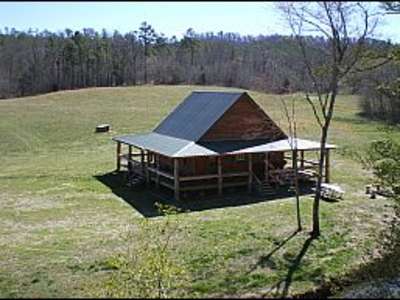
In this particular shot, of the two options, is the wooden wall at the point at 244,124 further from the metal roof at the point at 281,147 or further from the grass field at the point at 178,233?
the grass field at the point at 178,233

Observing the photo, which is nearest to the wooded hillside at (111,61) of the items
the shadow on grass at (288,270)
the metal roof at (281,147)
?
the metal roof at (281,147)

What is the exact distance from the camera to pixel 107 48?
9775 cm

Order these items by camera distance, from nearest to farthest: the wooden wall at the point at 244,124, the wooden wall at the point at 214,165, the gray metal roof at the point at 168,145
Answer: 1. the gray metal roof at the point at 168,145
2. the wooden wall at the point at 214,165
3. the wooden wall at the point at 244,124

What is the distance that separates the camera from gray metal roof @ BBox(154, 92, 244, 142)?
96.1 feet

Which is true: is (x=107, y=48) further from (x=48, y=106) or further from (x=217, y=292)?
(x=217, y=292)

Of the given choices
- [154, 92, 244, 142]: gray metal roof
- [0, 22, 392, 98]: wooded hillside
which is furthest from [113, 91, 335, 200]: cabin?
[0, 22, 392, 98]: wooded hillside

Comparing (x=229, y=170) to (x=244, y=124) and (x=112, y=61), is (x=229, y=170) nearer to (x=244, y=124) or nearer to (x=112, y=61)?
(x=244, y=124)

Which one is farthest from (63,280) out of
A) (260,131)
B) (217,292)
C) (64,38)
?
(64,38)

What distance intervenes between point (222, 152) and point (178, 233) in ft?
24.9

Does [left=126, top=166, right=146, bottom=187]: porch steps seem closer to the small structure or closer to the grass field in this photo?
the grass field

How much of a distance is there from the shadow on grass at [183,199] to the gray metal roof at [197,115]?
3361mm

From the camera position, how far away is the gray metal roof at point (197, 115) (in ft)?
96.1

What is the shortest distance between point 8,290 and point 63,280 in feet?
4.83

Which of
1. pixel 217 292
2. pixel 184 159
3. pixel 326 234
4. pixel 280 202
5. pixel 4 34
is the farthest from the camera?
pixel 4 34
